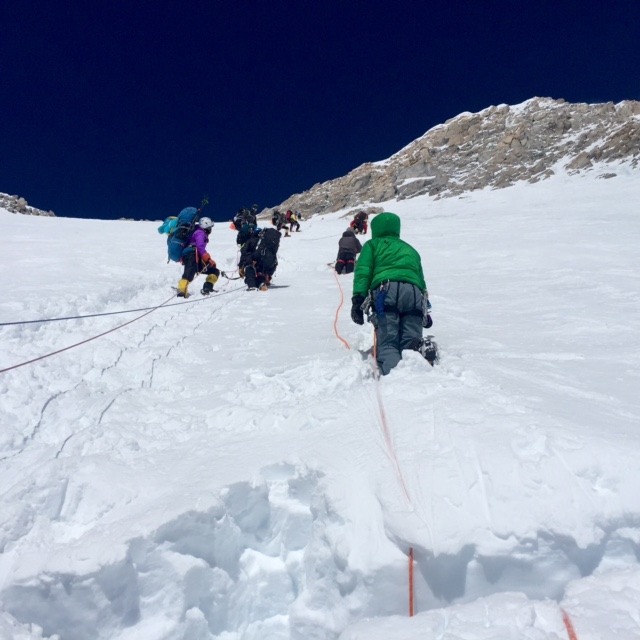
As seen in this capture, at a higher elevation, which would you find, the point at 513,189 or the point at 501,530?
the point at 513,189

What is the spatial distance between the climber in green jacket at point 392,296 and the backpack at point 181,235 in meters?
5.03

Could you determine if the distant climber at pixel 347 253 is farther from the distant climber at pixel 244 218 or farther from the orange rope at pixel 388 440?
the orange rope at pixel 388 440

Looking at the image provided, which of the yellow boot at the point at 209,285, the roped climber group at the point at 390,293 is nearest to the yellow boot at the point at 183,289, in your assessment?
the yellow boot at the point at 209,285

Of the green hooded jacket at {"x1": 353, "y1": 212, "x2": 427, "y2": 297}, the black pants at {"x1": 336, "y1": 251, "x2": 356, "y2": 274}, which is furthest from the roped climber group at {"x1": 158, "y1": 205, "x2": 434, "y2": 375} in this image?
the black pants at {"x1": 336, "y1": 251, "x2": 356, "y2": 274}

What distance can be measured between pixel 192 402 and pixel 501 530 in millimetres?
2310

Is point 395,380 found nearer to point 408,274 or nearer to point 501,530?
point 408,274

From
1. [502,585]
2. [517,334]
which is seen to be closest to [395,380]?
[502,585]

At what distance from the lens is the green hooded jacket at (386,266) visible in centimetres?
423

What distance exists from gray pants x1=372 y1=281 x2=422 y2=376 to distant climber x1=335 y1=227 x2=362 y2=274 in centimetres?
631

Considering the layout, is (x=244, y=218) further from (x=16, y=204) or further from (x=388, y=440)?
(x=16, y=204)

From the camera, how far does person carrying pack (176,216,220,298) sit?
8188 mm

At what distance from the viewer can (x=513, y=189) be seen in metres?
32.0

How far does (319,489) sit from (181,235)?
7188 millimetres

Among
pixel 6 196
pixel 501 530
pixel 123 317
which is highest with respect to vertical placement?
pixel 6 196
